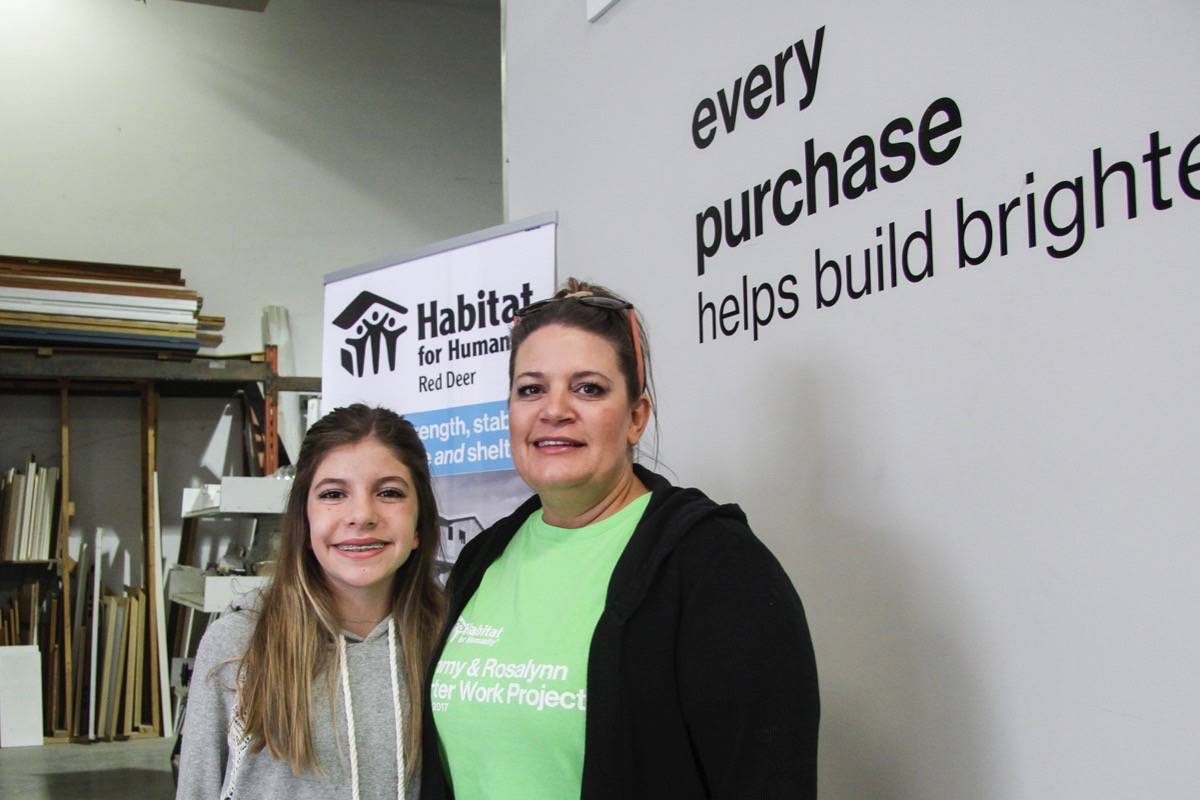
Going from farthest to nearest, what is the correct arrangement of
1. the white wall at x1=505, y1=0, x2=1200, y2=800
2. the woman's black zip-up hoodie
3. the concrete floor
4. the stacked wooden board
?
the stacked wooden board, the concrete floor, the white wall at x1=505, y1=0, x2=1200, y2=800, the woman's black zip-up hoodie

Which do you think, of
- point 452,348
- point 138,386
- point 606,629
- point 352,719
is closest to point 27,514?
point 138,386

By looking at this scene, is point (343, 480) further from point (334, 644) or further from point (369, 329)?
point (369, 329)

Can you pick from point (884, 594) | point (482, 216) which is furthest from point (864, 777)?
point (482, 216)

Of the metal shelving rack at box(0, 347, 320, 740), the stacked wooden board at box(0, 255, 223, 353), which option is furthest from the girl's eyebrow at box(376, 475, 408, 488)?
the stacked wooden board at box(0, 255, 223, 353)

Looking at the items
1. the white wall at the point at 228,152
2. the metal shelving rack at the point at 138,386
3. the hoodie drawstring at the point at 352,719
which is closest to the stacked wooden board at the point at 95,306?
the metal shelving rack at the point at 138,386

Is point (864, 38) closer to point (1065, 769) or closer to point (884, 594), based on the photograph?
point (884, 594)

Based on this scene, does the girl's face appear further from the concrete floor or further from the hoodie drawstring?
the concrete floor

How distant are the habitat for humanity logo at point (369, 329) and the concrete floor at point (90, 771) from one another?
240 centimetres

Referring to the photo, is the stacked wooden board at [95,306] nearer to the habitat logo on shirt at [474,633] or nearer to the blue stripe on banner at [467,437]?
the blue stripe on banner at [467,437]

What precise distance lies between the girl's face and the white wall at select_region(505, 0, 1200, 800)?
0.70 meters

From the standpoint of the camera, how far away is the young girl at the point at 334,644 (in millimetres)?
1656

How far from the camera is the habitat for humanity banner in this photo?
9.32 ft

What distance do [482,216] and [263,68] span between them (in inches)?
61.7

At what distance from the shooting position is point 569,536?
156 centimetres
